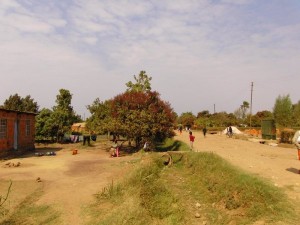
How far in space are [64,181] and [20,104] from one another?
5349cm

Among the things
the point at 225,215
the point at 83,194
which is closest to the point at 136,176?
the point at 83,194

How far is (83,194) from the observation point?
12266mm

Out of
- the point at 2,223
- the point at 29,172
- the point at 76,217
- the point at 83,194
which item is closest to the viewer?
the point at 2,223

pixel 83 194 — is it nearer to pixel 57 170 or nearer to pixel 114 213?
pixel 114 213

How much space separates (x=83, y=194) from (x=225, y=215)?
5.83m

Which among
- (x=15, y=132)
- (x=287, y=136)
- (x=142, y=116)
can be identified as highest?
(x=142, y=116)

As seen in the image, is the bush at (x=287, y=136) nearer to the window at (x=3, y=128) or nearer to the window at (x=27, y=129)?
the window at (x=27, y=129)

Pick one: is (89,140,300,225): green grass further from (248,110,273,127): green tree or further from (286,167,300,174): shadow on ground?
(248,110,273,127): green tree

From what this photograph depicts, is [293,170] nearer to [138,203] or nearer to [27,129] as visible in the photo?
[138,203]

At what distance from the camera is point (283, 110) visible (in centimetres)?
5991

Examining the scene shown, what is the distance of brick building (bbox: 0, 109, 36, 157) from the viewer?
952 inches

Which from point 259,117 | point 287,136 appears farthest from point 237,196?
point 259,117

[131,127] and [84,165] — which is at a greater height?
A: [131,127]

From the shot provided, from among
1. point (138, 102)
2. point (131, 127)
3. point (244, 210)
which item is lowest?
point (244, 210)
